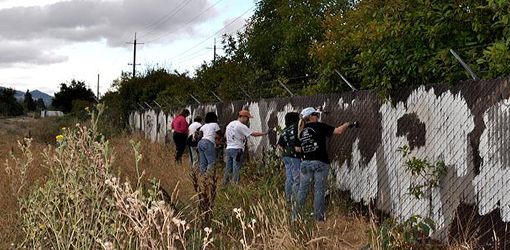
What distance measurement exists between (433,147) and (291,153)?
8.37ft

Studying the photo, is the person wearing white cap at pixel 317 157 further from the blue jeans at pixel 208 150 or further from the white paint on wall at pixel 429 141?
the blue jeans at pixel 208 150

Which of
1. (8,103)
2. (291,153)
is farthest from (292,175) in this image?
(8,103)

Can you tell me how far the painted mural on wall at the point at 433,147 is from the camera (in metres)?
5.47

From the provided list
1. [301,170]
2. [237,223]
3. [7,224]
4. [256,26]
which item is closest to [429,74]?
[301,170]

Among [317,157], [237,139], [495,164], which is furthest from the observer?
[237,139]

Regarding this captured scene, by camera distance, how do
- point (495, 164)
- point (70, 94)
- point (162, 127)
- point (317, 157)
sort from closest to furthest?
point (495, 164) → point (317, 157) → point (162, 127) → point (70, 94)

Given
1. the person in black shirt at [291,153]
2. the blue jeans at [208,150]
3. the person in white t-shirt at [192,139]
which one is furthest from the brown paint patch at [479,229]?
the person in white t-shirt at [192,139]

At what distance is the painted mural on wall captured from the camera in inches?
215

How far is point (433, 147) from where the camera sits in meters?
6.46

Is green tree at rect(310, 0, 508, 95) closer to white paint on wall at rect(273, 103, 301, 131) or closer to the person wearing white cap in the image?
the person wearing white cap

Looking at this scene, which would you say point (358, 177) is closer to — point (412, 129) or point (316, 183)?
point (316, 183)

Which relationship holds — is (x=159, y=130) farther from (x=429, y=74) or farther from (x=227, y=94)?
(x=429, y=74)

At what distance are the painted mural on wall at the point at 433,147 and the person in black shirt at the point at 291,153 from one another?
636 mm

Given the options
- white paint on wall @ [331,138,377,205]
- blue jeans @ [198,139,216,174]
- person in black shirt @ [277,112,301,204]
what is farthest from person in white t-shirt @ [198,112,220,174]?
white paint on wall @ [331,138,377,205]
